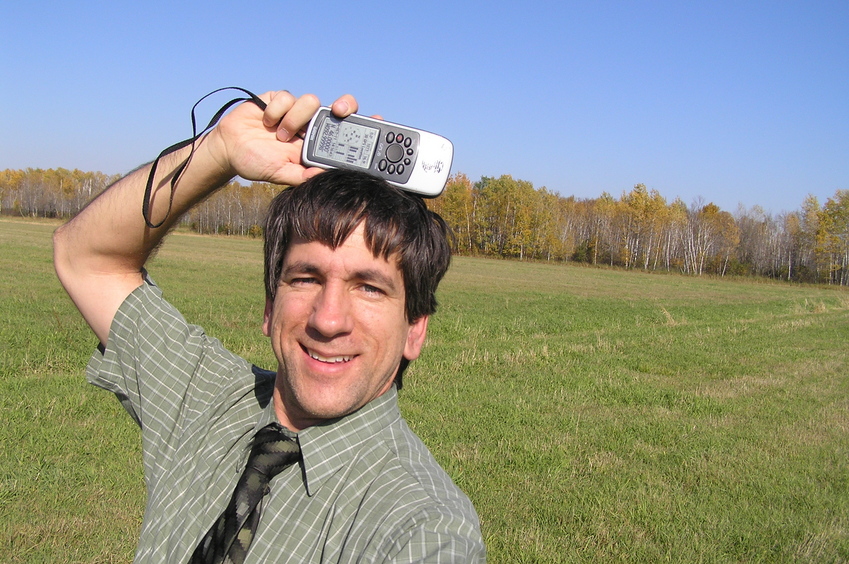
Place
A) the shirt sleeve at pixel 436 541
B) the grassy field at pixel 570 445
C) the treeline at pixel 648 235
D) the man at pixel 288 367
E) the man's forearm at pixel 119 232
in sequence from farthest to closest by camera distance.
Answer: the treeline at pixel 648 235 < the grassy field at pixel 570 445 < the man's forearm at pixel 119 232 < the man at pixel 288 367 < the shirt sleeve at pixel 436 541

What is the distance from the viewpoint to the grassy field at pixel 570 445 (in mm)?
5203

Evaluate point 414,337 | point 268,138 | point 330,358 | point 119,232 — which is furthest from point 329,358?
point 119,232

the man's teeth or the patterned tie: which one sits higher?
the man's teeth

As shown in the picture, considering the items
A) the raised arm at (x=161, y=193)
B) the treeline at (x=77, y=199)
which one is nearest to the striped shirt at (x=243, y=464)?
the raised arm at (x=161, y=193)

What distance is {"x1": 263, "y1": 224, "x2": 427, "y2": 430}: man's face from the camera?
188 cm

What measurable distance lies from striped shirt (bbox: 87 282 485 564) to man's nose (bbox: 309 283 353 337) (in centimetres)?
23

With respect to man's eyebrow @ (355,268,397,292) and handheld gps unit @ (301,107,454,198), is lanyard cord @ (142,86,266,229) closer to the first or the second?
handheld gps unit @ (301,107,454,198)

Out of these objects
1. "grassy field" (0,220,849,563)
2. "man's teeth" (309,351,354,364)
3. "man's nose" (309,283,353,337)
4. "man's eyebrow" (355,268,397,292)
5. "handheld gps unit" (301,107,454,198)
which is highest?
"handheld gps unit" (301,107,454,198)

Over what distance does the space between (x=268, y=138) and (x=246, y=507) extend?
1.07m

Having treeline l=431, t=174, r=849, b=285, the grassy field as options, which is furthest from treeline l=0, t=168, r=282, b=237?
the grassy field

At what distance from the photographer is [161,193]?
2.21 metres

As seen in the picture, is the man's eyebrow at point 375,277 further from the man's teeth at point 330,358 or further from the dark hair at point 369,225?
the man's teeth at point 330,358

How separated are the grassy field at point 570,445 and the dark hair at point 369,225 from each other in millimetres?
3479

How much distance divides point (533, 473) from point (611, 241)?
313ft
